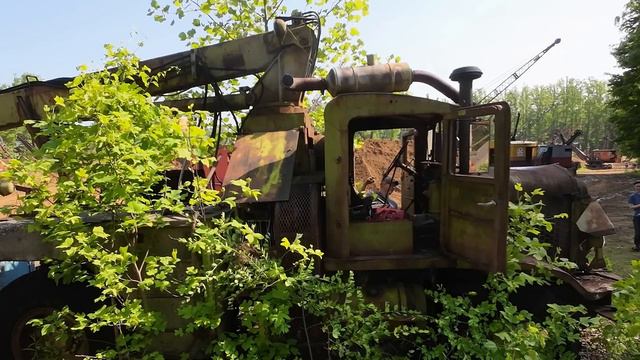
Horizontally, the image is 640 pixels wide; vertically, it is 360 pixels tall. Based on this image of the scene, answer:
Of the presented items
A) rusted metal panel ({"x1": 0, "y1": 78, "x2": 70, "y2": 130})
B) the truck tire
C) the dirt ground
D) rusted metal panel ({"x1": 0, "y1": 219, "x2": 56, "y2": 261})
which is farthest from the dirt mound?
rusted metal panel ({"x1": 0, "y1": 219, "x2": 56, "y2": 261})

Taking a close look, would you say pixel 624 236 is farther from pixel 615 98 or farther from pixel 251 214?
pixel 615 98

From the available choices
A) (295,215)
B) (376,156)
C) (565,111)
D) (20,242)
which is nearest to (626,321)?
(295,215)

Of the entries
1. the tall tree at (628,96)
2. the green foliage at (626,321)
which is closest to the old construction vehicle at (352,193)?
the green foliage at (626,321)

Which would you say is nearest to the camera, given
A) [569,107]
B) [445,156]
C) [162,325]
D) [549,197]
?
[162,325]

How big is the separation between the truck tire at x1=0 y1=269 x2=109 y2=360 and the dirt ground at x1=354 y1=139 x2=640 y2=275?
6901 mm

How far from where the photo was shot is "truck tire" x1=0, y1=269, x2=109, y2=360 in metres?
3.78

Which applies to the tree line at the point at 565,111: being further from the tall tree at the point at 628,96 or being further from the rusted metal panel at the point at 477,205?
the rusted metal panel at the point at 477,205

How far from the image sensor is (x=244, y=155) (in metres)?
3.80

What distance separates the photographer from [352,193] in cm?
440

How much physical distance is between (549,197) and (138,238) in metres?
4.28

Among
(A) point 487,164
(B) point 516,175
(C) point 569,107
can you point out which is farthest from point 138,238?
(C) point 569,107

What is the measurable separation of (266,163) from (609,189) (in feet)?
78.9

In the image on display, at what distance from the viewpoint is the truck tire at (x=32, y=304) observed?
378cm

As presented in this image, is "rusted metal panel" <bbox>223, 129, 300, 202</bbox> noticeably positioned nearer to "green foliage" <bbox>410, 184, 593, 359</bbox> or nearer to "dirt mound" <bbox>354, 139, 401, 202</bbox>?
"green foliage" <bbox>410, 184, 593, 359</bbox>
